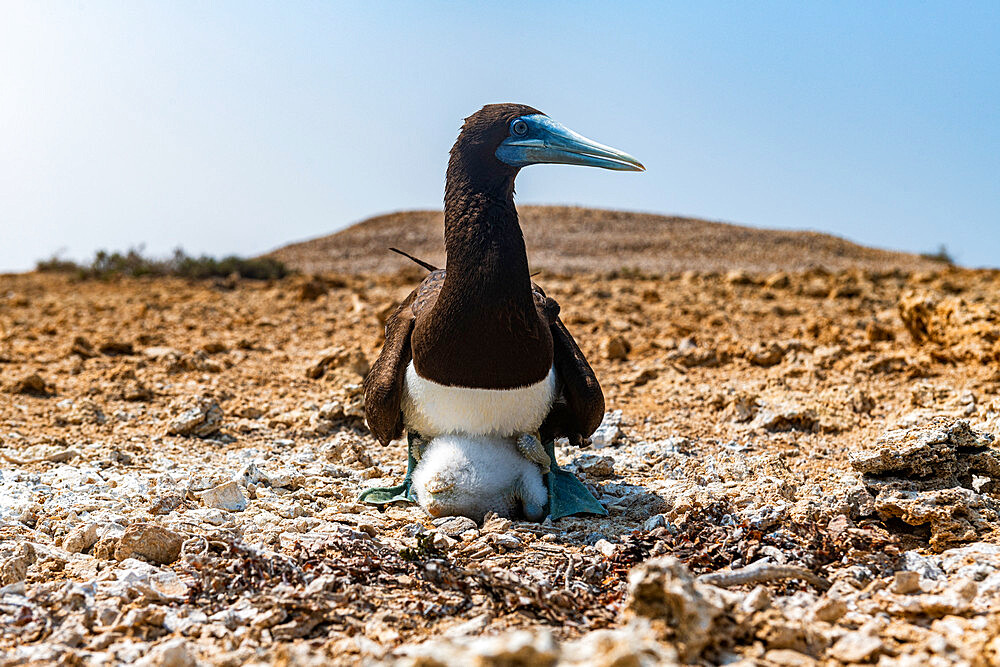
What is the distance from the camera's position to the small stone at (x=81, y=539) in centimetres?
359

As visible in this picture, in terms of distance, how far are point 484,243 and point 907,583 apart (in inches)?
89.5

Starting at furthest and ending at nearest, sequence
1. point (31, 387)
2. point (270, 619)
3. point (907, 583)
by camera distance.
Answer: point (31, 387)
point (907, 583)
point (270, 619)

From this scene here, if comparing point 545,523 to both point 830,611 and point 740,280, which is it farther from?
point 740,280

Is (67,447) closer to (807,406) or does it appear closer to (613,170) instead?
(613,170)

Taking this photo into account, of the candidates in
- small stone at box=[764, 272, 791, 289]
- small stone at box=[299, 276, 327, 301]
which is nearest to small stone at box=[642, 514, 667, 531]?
small stone at box=[299, 276, 327, 301]

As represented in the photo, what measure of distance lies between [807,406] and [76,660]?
5.12 meters

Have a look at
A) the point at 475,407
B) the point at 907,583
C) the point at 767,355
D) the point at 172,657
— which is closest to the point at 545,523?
the point at 475,407

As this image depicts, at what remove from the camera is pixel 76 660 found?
8.53 ft

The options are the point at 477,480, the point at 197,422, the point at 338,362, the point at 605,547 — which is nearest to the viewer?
the point at 605,547

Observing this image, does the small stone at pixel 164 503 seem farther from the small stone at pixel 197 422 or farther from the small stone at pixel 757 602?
the small stone at pixel 757 602

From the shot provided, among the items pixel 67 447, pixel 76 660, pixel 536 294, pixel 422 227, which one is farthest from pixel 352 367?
pixel 422 227

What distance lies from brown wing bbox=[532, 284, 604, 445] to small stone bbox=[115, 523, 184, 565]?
1995mm

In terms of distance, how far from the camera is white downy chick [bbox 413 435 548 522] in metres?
4.09

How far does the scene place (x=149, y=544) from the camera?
3455 millimetres
